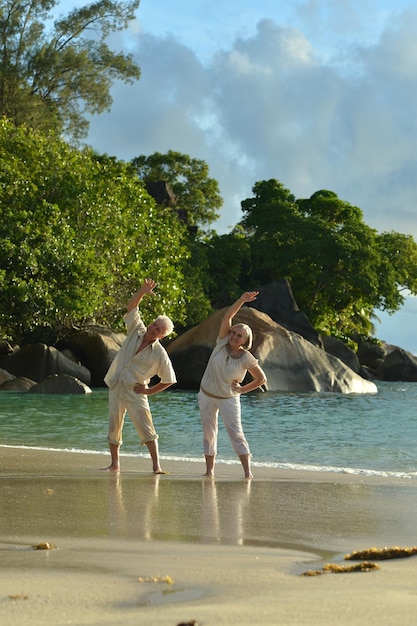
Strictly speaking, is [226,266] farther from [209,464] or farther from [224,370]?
[224,370]

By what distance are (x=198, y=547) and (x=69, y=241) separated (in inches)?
1016

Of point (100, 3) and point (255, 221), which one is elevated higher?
point (100, 3)

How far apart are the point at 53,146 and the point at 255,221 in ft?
71.4

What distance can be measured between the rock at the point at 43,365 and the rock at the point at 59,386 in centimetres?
302

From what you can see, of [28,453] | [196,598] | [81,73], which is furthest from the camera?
[81,73]

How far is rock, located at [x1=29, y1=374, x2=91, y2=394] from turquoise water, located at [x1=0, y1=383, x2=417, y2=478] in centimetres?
92

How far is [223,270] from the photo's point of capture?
53.4m

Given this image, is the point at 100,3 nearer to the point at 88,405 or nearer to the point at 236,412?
the point at 88,405

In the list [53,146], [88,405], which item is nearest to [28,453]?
[88,405]

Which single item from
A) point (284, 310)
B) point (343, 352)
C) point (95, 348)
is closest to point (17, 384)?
point (95, 348)

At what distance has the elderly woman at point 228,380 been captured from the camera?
31.1 feet

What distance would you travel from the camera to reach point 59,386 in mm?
27531

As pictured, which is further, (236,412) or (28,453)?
(28,453)

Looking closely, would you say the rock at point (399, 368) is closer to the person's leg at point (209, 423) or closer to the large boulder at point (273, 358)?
the large boulder at point (273, 358)
